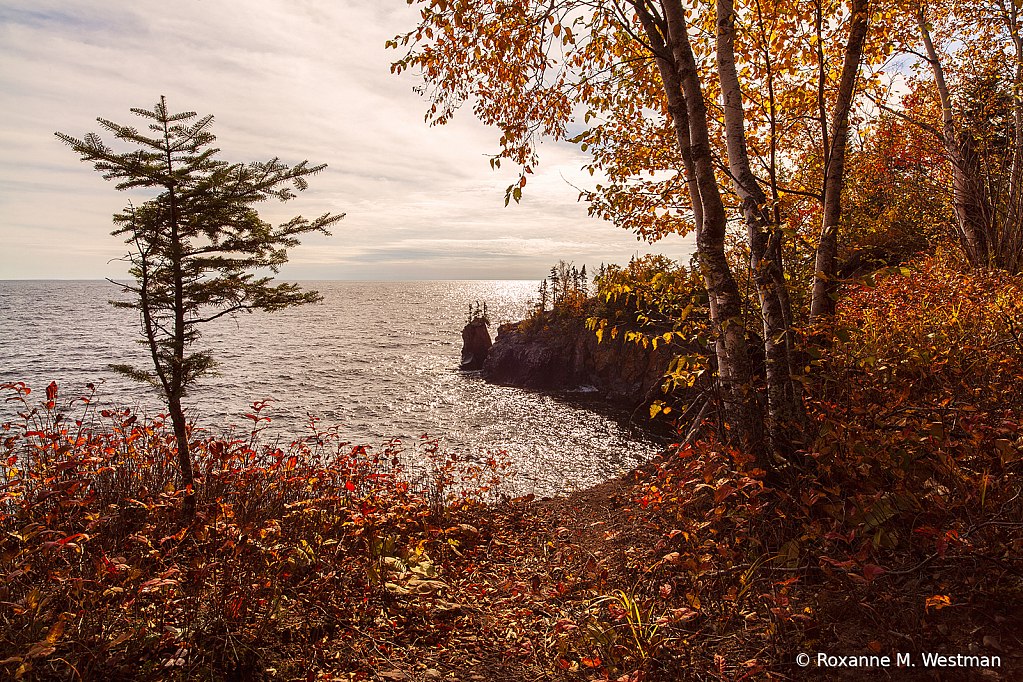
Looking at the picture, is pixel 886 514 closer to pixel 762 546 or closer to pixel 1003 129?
pixel 762 546

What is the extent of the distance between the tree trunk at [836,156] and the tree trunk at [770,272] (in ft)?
2.27

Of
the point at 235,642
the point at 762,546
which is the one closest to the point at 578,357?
the point at 762,546

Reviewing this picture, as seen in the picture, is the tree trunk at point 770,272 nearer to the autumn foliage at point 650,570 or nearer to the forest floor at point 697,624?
the autumn foliage at point 650,570

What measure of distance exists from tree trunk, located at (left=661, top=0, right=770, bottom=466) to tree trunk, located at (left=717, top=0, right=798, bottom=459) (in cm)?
21

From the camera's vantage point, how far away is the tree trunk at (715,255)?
466cm

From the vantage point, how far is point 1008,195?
351 inches

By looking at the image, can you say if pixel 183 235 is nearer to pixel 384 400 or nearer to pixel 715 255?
pixel 715 255

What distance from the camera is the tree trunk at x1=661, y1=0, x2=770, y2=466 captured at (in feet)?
15.3

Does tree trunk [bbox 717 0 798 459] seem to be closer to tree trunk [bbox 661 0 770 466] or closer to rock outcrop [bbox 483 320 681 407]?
tree trunk [bbox 661 0 770 466]

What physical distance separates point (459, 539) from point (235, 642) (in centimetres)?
431

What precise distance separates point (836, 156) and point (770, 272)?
215 centimetres

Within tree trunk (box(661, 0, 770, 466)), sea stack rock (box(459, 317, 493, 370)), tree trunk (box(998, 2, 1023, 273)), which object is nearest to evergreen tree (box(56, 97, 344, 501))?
tree trunk (box(661, 0, 770, 466))

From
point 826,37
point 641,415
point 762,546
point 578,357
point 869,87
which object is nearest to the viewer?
point 762,546

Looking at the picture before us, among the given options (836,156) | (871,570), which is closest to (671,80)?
(836,156)
